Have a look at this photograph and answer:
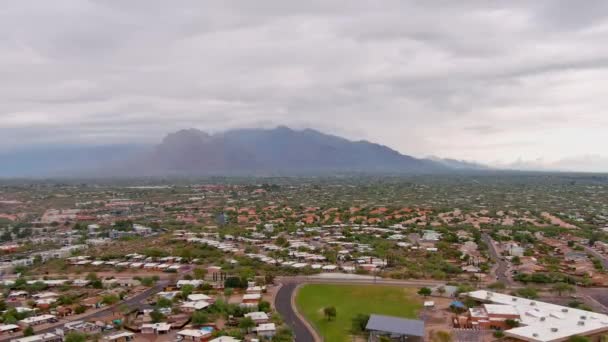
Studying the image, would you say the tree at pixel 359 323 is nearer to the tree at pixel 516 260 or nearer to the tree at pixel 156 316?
the tree at pixel 156 316

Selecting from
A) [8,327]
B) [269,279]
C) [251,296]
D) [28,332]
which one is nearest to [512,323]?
[251,296]

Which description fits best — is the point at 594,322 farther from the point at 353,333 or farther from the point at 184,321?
the point at 184,321

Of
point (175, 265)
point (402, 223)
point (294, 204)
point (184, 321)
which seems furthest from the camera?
point (294, 204)

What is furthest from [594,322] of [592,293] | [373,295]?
[373,295]

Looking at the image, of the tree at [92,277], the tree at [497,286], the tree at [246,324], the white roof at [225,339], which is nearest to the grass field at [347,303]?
the tree at [246,324]

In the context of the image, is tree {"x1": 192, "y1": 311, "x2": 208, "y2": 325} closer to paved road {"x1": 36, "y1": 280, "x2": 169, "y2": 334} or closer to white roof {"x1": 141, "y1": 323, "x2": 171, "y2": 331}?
white roof {"x1": 141, "y1": 323, "x2": 171, "y2": 331}

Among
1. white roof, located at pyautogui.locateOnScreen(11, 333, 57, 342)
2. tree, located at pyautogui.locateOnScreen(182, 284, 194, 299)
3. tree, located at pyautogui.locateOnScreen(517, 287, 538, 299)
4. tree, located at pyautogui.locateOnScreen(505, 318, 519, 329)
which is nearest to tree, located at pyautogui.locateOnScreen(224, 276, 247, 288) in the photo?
tree, located at pyautogui.locateOnScreen(182, 284, 194, 299)
